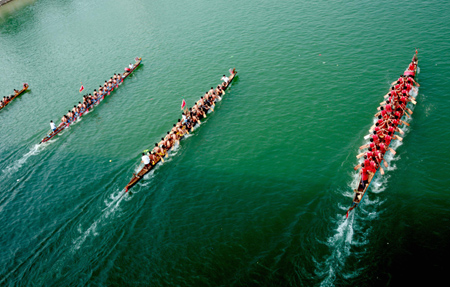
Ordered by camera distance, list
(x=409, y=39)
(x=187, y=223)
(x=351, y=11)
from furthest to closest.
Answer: (x=351, y=11), (x=409, y=39), (x=187, y=223)

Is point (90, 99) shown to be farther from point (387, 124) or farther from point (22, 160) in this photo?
point (387, 124)

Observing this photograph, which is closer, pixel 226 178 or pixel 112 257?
pixel 112 257

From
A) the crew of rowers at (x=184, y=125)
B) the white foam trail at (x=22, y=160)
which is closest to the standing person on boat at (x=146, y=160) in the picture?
the crew of rowers at (x=184, y=125)

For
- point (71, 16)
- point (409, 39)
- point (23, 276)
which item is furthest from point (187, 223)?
point (71, 16)

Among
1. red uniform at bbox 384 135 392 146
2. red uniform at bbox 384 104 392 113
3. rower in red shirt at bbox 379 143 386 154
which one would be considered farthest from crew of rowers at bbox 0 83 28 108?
red uniform at bbox 384 104 392 113

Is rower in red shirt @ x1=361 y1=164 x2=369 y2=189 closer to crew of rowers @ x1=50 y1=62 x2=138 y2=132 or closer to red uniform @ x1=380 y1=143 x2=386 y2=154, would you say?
red uniform @ x1=380 y1=143 x2=386 y2=154

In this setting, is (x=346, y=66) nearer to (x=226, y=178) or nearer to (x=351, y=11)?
(x=351, y=11)
